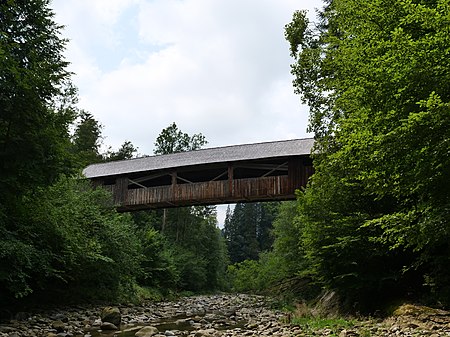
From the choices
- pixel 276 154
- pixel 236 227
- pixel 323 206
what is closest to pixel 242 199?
pixel 276 154

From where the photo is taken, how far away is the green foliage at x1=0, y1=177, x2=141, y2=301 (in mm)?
8266

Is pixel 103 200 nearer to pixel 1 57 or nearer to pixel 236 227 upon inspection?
pixel 1 57

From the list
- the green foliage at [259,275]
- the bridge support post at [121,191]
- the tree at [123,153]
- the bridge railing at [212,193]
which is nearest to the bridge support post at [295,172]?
the bridge railing at [212,193]

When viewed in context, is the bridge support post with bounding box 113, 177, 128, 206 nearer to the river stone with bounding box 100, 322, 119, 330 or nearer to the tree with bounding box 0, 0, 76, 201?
the river stone with bounding box 100, 322, 119, 330

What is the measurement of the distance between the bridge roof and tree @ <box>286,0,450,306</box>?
5662 mm

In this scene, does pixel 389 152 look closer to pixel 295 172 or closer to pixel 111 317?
pixel 111 317

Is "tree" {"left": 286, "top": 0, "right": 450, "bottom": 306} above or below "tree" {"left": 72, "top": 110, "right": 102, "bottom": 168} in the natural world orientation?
below

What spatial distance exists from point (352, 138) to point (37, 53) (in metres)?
7.61

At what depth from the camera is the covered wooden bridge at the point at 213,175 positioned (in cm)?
1638

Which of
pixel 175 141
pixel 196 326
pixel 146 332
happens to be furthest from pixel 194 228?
pixel 146 332

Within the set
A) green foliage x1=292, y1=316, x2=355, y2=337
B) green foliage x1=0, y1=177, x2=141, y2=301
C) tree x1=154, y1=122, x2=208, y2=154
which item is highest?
tree x1=154, y1=122, x2=208, y2=154

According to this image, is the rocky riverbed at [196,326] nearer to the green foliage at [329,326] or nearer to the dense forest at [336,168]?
the green foliage at [329,326]

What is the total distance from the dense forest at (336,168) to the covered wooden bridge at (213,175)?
2.34 m

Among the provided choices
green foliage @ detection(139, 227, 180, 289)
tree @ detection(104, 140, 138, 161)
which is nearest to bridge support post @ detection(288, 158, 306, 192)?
green foliage @ detection(139, 227, 180, 289)
